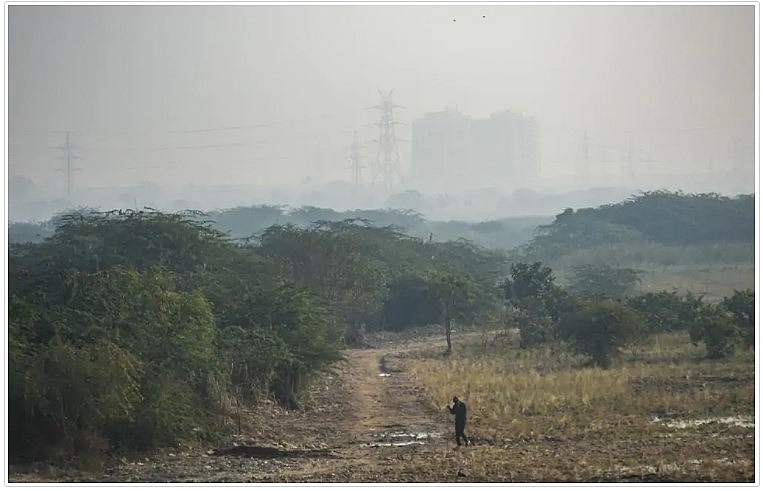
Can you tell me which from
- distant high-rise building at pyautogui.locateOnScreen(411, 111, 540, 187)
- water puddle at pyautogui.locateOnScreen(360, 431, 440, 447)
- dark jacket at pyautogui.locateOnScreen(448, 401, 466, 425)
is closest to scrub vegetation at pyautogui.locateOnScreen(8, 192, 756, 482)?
water puddle at pyautogui.locateOnScreen(360, 431, 440, 447)

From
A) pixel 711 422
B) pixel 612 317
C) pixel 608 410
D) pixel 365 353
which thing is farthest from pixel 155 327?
pixel 365 353

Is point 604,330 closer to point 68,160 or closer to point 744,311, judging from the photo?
point 744,311

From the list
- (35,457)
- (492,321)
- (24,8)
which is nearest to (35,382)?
(35,457)

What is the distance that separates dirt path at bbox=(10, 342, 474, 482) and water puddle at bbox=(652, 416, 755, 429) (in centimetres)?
229

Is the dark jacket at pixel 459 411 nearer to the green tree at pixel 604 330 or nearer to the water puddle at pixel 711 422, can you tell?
the water puddle at pixel 711 422

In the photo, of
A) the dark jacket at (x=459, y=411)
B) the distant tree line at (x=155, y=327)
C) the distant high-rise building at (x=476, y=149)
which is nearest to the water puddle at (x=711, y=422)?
the dark jacket at (x=459, y=411)

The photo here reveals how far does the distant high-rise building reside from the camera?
45.1 ft

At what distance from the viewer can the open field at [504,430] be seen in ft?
27.2

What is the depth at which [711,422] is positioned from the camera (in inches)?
382

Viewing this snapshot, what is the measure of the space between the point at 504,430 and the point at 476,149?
703 centimetres

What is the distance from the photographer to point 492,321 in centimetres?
1859

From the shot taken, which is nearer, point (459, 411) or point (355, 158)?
point (459, 411)

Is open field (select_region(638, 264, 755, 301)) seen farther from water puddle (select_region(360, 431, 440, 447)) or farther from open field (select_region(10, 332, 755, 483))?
water puddle (select_region(360, 431, 440, 447))

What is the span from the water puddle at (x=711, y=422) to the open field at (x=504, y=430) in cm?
3
